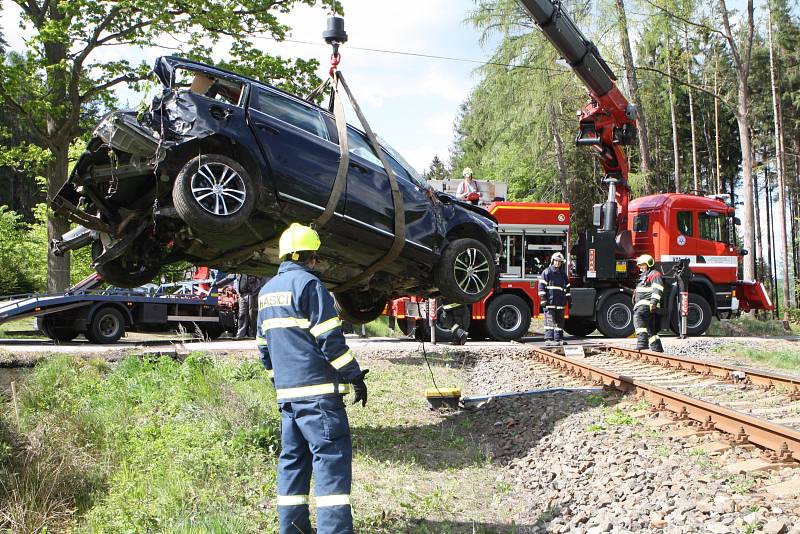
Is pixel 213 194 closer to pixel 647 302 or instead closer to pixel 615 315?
pixel 647 302

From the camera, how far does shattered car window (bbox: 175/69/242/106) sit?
568 cm

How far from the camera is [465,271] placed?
7.24m

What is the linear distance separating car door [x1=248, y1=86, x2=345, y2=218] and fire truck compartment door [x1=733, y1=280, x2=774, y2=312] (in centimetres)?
1416

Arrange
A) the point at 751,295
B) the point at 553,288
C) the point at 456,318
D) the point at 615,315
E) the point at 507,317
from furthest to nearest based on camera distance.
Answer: the point at 751,295 → the point at 615,315 → the point at 507,317 → the point at 553,288 → the point at 456,318

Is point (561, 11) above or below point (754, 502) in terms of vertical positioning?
above

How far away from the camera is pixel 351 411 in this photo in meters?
8.05

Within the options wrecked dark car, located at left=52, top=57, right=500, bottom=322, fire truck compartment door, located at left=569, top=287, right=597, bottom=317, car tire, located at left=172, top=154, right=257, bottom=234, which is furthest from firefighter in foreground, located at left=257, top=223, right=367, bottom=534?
fire truck compartment door, located at left=569, top=287, right=597, bottom=317

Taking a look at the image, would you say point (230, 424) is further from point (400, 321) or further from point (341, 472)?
point (400, 321)

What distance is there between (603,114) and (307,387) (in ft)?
45.5

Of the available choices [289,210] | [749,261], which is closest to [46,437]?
[289,210]

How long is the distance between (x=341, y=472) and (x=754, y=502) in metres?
2.44

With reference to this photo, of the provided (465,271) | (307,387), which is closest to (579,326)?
(465,271)

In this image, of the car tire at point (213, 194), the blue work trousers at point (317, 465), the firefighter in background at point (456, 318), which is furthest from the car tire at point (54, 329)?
the blue work trousers at point (317, 465)

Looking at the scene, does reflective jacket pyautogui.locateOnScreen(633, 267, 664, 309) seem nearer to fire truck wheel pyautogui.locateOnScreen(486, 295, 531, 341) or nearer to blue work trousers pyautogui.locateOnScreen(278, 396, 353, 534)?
fire truck wheel pyautogui.locateOnScreen(486, 295, 531, 341)
